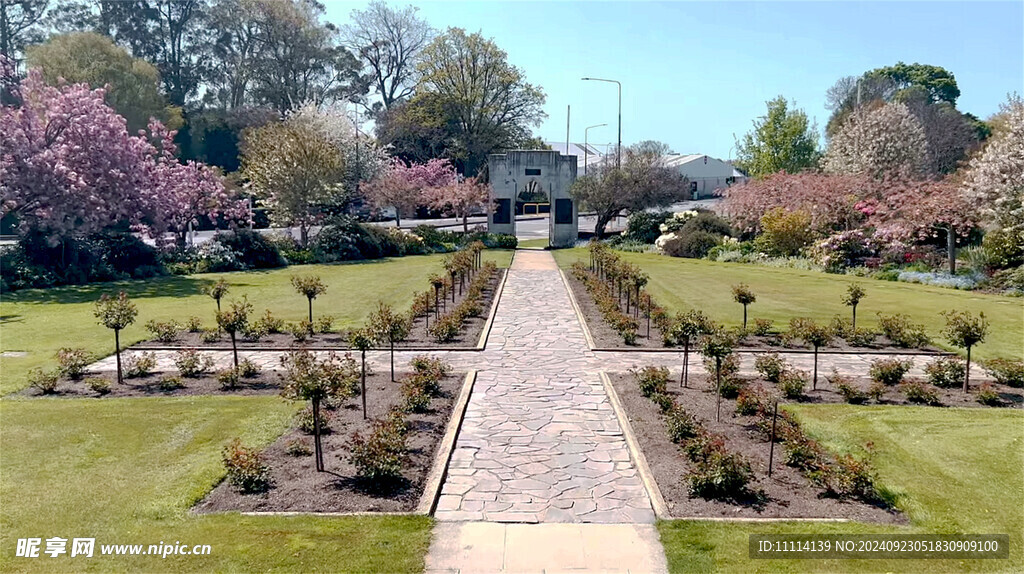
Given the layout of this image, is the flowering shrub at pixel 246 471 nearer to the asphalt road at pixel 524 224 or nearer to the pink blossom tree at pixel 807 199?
the pink blossom tree at pixel 807 199

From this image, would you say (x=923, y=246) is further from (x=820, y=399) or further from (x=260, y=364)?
(x=260, y=364)

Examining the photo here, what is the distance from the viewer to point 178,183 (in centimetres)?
3059

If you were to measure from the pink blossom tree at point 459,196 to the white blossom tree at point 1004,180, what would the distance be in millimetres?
23815

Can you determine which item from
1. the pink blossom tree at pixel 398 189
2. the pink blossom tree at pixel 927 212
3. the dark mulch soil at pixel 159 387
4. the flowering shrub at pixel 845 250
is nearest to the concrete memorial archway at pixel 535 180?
the pink blossom tree at pixel 398 189

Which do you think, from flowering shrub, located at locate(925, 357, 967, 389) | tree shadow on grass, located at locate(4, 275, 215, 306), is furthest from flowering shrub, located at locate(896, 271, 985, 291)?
tree shadow on grass, located at locate(4, 275, 215, 306)

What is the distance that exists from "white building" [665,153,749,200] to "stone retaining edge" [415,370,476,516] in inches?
3000

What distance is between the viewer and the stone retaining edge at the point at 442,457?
23.9 feet

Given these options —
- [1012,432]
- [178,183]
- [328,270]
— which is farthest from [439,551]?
[178,183]

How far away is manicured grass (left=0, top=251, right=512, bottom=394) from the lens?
49.0 ft

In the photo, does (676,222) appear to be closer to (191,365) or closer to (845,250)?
(845,250)

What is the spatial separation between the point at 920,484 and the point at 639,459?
3042 millimetres

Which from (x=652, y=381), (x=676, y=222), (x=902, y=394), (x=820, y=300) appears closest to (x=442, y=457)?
(x=652, y=381)

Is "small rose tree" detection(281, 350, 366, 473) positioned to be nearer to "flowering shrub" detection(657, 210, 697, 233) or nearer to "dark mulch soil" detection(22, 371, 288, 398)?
"dark mulch soil" detection(22, 371, 288, 398)

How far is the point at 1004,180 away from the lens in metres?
26.4
